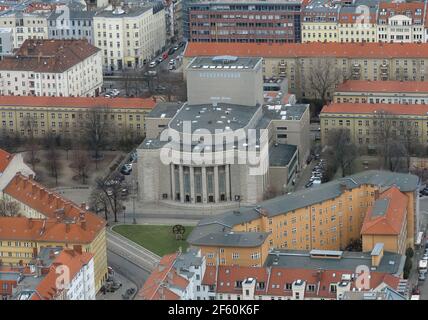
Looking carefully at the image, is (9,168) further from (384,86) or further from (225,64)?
(384,86)

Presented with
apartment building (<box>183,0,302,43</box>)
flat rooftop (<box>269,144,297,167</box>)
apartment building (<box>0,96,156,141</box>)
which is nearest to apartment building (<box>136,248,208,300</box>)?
flat rooftop (<box>269,144,297,167</box>)

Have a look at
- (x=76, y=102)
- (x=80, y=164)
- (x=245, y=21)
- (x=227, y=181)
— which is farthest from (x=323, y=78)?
(x=80, y=164)

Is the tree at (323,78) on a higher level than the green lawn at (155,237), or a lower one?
higher

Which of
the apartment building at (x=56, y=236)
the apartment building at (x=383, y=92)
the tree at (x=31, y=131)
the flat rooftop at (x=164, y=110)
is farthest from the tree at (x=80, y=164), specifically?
the apartment building at (x=383, y=92)

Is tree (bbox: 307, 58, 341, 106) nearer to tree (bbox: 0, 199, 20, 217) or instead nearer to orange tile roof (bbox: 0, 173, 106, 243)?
tree (bbox: 0, 199, 20, 217)

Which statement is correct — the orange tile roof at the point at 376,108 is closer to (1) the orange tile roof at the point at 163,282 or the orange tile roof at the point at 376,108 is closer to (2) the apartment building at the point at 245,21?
(2) the apartment building at the point at 245,21
